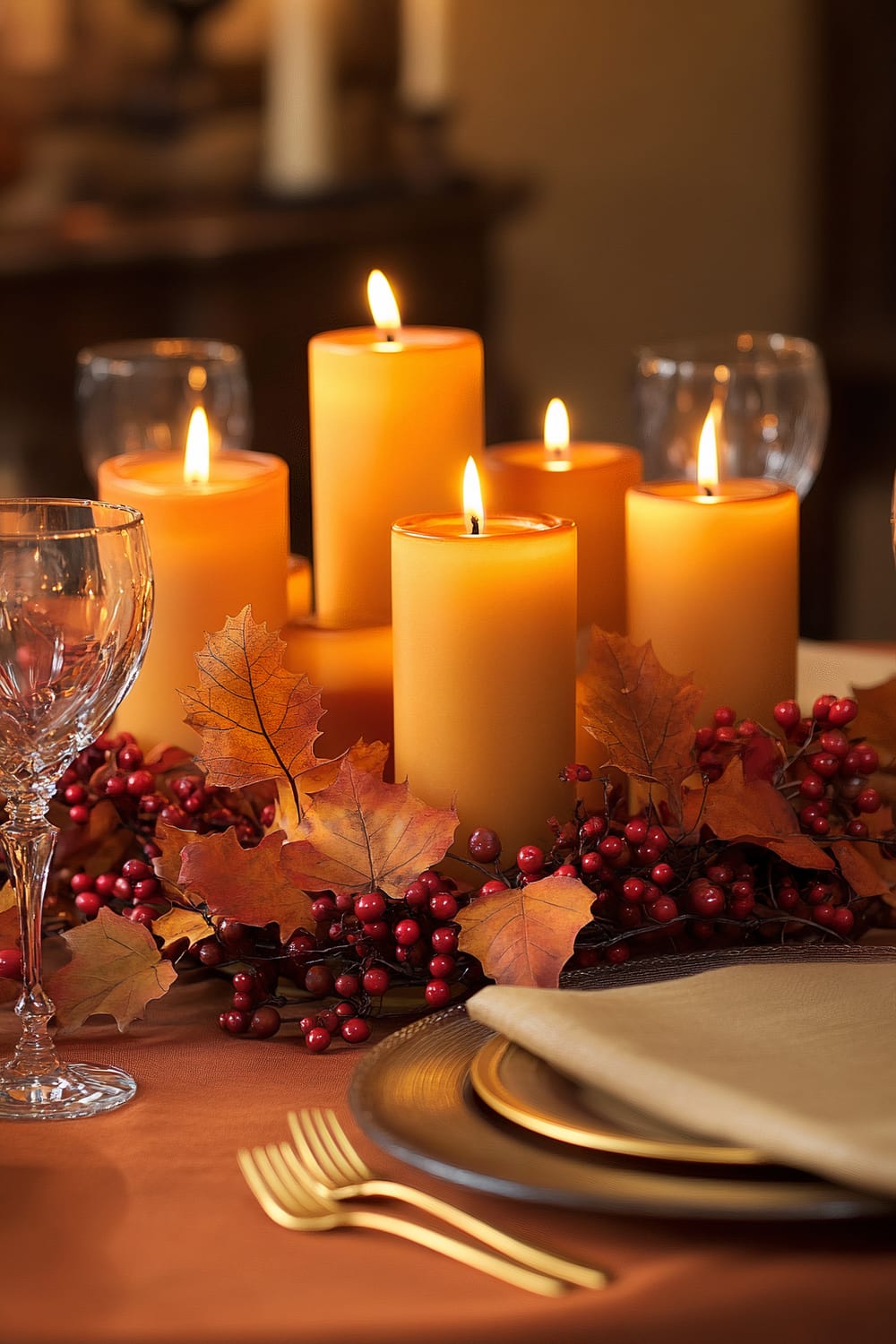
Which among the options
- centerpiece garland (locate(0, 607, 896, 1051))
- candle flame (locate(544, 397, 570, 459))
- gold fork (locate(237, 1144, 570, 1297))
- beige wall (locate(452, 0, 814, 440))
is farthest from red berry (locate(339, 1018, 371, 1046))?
beige wall (locate(452, 0, 814, 440))

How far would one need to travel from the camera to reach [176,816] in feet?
2.36

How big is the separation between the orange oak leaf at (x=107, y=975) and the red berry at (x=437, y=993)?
97mm

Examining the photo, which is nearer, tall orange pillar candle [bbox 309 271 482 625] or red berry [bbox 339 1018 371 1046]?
red berry [bbox 339 1018 371 1046]

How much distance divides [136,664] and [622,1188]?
0.27 metres

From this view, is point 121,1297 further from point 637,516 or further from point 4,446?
point 4,446

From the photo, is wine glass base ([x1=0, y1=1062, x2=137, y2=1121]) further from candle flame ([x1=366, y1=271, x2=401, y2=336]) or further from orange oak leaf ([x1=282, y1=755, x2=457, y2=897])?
candle flame ([x1=366, y1=271, x2=401, y2=336])

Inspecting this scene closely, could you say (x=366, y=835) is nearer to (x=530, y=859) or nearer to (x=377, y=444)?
(x=530, y=859)

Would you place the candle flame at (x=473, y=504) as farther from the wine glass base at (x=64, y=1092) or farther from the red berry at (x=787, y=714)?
the wine glass base at (x=64, y=1092)

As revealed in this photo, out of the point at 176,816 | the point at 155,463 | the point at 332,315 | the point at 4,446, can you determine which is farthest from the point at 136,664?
the point at 332,315

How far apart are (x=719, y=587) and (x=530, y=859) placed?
0.60ft

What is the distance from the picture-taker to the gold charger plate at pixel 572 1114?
487 millimetres

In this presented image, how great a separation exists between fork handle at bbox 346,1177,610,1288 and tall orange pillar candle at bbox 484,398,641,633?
41 centimetres

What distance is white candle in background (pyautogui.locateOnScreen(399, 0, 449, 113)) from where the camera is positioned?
12.4 feet

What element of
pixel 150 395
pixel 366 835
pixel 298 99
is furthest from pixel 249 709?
pixel 298 99
